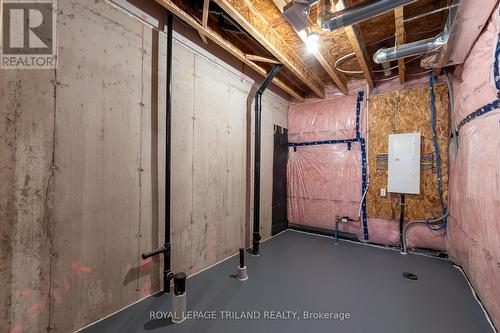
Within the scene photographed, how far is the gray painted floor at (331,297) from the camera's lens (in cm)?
158

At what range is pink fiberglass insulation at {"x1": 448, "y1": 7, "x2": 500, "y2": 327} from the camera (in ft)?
5.05

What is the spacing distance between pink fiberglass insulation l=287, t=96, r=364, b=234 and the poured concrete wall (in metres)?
2.19

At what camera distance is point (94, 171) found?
1545mm

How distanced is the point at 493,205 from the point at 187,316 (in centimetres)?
243

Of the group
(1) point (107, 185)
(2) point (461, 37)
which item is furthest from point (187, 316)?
(2) point (461, 37)

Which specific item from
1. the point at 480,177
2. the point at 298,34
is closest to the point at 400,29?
the point at 298,34

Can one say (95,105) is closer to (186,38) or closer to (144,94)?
(144,94)

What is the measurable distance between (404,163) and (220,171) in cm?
264

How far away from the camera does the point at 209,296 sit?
192 cm

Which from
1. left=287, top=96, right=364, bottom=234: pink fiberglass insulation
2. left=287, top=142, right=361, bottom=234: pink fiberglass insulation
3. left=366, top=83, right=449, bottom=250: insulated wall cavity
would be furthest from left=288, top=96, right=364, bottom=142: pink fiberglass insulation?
left=366, top=83, right=449, bottom=250: insulated wall cavity

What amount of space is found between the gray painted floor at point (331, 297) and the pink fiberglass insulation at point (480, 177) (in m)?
0.28

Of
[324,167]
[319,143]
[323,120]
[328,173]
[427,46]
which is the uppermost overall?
[427,46]

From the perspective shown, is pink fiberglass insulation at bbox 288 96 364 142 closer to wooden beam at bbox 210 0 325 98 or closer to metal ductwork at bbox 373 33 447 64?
wooden beam at bbox 210 0 325 98

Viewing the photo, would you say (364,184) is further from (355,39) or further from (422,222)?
(355,39)
